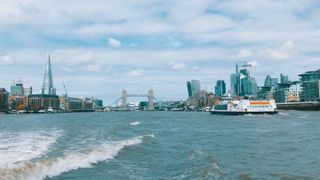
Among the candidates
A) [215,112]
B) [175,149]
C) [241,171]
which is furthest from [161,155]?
[215,112]

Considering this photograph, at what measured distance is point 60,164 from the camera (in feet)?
88.2

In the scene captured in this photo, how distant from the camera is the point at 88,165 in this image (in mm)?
27266

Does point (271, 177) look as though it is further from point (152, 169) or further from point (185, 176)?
point (152, 169)

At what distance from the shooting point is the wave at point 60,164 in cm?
2236

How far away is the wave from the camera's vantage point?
2236 centimetres

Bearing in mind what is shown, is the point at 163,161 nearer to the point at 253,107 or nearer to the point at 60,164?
the point at 60,164

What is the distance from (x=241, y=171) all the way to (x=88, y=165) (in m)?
8.69

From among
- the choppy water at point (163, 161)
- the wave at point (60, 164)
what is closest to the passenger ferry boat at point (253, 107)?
the choppy water at point (163, 161)

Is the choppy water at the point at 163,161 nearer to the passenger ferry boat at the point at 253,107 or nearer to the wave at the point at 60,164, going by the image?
the wave at the point at 60,164

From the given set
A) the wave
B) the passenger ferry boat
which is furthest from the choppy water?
the passenger ferry boat

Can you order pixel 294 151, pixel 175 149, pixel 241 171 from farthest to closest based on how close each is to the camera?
pixel 175 149 → pixel 294 151 → pixel 241 171

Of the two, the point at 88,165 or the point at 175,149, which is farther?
the point at 175,149

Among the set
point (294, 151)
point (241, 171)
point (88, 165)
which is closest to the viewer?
point (241, 171)

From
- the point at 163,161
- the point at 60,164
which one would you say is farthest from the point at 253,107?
the point at 60,164
